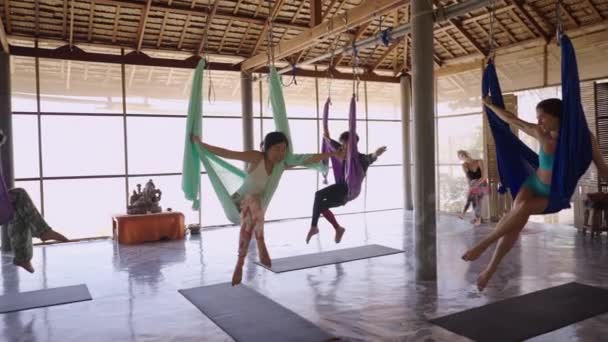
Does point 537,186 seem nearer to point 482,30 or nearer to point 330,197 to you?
point 330,197

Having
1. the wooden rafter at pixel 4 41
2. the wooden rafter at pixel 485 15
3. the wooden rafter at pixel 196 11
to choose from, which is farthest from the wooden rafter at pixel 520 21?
the wooden rafter at pixel 4 41

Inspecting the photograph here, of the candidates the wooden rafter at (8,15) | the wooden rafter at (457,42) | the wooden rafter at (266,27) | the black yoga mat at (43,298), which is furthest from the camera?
the wooden rafter at (457,42)

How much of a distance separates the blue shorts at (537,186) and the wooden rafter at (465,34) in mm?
5875

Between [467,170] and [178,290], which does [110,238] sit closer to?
[178,290]

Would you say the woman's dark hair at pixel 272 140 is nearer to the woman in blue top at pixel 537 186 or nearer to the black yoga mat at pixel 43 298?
the woman in blue top at pixel 537 186

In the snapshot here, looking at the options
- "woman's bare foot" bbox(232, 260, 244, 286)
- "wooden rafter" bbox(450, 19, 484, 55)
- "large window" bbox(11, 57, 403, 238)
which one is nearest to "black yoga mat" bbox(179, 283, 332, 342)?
"woman's bare foot" bbox(232, 260, 244, 286)

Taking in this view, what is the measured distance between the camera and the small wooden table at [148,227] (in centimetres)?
715

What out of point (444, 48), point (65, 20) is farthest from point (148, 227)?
point (444, 48)

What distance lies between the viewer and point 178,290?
179 inches

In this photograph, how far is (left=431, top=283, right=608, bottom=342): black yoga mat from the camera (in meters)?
3.28

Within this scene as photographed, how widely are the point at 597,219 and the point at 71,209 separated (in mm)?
19387

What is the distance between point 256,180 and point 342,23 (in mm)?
2607

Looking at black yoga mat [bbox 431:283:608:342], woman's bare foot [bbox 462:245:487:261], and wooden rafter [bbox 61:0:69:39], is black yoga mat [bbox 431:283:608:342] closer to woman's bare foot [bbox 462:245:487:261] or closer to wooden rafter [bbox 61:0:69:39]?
woman's bare foot [bbox 462:245:487:261]

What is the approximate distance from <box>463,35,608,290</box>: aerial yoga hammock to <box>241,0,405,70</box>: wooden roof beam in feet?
6.40
